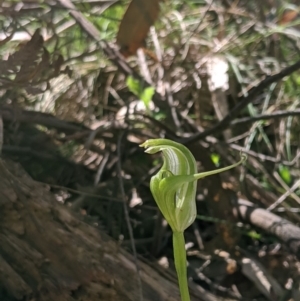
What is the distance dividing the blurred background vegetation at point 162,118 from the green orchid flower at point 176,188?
14.7 inches

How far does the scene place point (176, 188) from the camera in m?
0.63

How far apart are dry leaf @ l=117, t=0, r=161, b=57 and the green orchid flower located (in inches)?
35.4

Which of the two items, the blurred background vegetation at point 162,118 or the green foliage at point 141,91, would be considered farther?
the green foliage at point 141,91

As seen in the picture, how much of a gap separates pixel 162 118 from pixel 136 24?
29 centimetres

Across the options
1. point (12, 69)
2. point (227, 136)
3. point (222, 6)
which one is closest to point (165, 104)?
point (227, 136)

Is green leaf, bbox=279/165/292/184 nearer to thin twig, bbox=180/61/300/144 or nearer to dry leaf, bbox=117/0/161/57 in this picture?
thin twig, bbox=180/61/300/144

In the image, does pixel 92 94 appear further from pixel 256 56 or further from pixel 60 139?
pixel 256 56

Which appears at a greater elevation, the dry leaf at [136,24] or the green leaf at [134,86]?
the dry leaf at [136,24]

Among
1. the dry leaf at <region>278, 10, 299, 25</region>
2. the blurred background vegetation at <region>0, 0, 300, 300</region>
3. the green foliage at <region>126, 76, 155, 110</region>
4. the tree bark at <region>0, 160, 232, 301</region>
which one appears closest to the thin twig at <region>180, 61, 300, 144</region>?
the blurred background vegetation at <region>0, 0, 300, 300</region>

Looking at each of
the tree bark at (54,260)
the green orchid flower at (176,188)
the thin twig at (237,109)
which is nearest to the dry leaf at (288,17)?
the thin twig at (237,109)

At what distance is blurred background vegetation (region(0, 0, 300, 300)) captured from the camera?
4.05 ft

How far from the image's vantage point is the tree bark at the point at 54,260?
918 mm

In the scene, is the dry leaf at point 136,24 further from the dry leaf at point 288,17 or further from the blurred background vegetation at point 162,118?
the dry leaf at point 288,17

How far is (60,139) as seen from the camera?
1.35 metres
